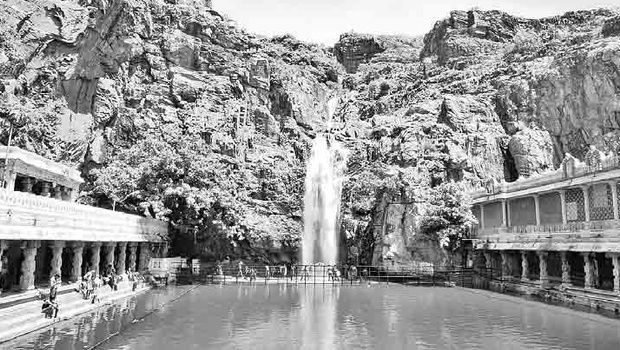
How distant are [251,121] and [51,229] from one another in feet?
141

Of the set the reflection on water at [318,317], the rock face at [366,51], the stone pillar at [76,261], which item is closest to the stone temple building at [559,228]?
the reflection on water at [318,317]

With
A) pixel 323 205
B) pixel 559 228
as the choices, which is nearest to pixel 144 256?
pixel 323 205

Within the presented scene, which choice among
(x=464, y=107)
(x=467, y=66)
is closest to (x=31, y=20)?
(x=464, y=107)

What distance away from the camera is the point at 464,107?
209 feet

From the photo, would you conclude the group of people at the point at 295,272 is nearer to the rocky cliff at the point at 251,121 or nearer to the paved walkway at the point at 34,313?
the rocky cliff at the point at 251,121

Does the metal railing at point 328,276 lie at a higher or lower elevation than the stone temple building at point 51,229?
lower

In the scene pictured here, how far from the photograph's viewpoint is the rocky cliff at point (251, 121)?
46.8 meters

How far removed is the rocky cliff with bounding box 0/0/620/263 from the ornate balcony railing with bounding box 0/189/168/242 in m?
7.39

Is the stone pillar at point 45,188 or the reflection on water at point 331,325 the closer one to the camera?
the reflection on water at point 331,325

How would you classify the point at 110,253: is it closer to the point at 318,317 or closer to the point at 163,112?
the point at 318,317

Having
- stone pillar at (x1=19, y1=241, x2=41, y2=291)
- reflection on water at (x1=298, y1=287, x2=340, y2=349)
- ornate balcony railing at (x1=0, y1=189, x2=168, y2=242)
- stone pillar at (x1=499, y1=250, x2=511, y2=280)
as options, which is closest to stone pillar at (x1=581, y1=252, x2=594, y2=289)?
stone pillar at (x1=499, y1=250, x2=511, y2=280)

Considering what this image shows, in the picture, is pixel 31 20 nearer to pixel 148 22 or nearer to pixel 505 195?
pixel 148 22

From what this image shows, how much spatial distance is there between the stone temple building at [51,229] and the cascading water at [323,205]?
1675 centimetres

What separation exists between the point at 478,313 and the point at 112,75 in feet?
171
